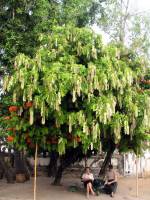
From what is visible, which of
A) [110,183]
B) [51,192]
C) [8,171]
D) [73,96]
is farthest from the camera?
[8,171]

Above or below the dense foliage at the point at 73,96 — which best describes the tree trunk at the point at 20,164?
below

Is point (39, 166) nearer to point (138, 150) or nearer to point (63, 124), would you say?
point (138, 150)

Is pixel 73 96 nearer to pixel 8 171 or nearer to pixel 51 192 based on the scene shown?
pixel 51 192

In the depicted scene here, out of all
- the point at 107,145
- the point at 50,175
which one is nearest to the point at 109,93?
the point at 107,145

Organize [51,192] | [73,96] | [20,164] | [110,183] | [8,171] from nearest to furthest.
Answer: [73,96] → [51,192] → [110,183] → [8,171] → [20,164]

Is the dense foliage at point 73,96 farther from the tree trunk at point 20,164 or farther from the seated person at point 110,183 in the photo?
the tree trunk at point 20,164

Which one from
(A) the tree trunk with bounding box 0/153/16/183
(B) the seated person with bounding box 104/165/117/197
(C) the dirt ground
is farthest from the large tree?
(A) the tree trunk with bounding box 0/153/16/183

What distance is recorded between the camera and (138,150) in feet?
53.0

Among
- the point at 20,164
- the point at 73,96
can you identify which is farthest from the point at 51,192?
the point at 20,164

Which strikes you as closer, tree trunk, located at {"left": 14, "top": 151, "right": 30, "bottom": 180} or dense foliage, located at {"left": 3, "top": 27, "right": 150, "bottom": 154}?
dense foliage, located at {"left": 3, "top": 27, "right": 150, "bottom": 154}

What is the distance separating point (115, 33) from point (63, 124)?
11005mm

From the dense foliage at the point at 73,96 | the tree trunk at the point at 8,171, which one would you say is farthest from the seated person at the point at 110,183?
the tree trunk at the point at 8,171

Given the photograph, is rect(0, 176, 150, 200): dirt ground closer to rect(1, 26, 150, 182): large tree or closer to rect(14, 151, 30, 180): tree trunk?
rect(14, 151, 30, 180): tree trunk

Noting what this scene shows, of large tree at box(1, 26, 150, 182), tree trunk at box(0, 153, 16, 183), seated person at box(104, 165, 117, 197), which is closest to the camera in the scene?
large tree at box(1, 26, 150, 182)
